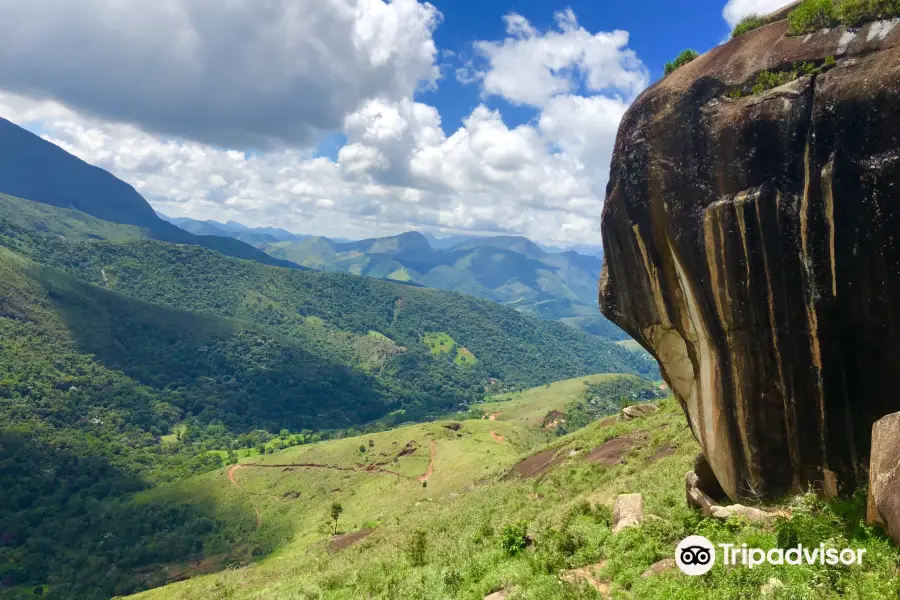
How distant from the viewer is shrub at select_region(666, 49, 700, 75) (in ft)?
58.9

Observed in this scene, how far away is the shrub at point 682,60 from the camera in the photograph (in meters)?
17.9

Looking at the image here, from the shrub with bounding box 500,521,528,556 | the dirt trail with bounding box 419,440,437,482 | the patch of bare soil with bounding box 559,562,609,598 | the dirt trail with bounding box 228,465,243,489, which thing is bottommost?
the dirt trail with bounding box 228,465,243,489

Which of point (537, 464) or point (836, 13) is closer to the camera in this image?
point (836, 13)

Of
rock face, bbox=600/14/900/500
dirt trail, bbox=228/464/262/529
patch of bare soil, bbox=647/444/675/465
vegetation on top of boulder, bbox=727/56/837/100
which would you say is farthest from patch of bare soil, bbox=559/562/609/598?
dirt trail, bbox=228/464/262/529

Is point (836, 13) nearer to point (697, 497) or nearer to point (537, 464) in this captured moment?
point (697, 497)

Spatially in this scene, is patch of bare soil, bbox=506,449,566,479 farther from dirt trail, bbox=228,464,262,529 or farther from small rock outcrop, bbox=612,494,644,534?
dirt trail, bbox=228,464,262,529

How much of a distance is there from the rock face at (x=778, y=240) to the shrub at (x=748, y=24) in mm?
1076

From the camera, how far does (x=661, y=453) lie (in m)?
33.5

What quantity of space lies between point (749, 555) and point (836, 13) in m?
15.3

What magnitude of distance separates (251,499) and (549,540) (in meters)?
133

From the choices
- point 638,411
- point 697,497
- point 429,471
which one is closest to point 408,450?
point 429,471

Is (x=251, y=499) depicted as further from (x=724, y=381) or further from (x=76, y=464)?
(x=724, y=381)

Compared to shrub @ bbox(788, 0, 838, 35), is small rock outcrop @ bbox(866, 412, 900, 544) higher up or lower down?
lower down

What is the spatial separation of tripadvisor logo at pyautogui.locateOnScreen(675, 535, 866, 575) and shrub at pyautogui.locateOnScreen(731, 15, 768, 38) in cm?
1594
